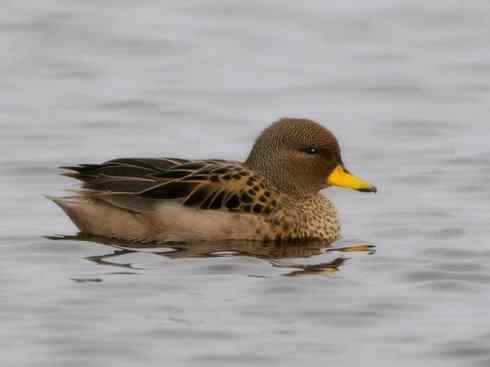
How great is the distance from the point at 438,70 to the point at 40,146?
19.2ft

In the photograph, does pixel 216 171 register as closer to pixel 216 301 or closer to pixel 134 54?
pixel 216 301

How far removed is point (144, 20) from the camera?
2339cm

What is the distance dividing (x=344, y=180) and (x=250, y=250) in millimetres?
1259

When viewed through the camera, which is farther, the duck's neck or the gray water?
the duck's neck

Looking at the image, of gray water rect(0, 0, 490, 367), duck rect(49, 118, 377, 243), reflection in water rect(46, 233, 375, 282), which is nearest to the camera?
gray water rect(0, 0, 490, 367)

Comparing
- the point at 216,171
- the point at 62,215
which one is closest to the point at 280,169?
the point at 216,171

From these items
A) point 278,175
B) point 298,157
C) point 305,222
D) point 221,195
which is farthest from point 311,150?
point 221,195

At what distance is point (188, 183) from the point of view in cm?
1431

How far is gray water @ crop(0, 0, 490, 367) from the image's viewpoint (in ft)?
37.7

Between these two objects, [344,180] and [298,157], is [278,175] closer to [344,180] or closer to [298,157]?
[298,157]

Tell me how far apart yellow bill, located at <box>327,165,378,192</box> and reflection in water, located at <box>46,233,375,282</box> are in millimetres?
535

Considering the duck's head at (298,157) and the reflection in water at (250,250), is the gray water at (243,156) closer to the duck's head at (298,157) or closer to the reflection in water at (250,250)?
the reflection in water at (250,250)

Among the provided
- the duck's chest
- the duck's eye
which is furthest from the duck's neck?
the duck's eye

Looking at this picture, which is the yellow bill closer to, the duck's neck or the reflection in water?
the duck's neck
